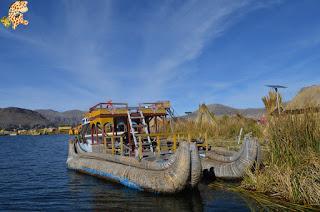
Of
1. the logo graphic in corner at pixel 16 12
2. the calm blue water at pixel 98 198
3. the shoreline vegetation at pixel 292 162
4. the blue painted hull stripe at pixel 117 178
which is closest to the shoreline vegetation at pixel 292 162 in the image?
the shoreline vegetation at pixel 292 162

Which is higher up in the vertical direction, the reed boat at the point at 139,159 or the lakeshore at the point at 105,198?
the reed boat at the point at 139,159

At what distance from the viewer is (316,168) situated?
9992mm

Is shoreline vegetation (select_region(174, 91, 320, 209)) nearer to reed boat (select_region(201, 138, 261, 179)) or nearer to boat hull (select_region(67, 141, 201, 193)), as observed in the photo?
reed boat (select_region(201, 138, 261, 179))

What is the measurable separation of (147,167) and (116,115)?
25.0 ft

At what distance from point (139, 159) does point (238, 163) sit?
176 inches

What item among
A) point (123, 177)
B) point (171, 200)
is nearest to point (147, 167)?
point (123, 177)

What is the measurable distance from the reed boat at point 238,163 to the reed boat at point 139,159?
2.16m

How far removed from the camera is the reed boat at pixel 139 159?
41.4 ft

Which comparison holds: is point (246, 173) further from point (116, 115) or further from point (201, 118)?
point (201, 118)

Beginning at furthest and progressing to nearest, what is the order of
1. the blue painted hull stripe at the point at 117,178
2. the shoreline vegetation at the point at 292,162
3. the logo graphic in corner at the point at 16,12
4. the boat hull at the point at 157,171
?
the blue painted hull stripe at the point at 117,178 < the boat hull at the point at 157,171 < the shoreline vegetation at the point at 292,162 < the logo graphic in corner at the point at 16,12

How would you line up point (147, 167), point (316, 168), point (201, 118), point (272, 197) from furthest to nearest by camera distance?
point (201, 118) → point (147, 167) → point (272, 197) → point (316, 168)

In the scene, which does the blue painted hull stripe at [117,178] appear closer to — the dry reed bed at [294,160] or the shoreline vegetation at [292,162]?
the shoreline vegetation at [292,162]

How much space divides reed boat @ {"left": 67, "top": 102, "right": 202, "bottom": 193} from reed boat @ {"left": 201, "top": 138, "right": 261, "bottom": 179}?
85.0 inches

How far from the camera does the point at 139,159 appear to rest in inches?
614
